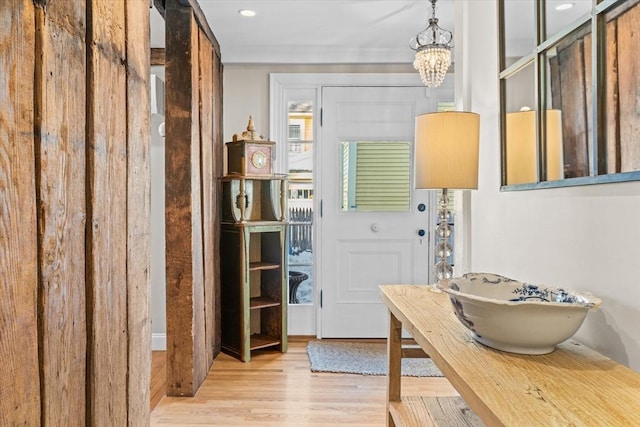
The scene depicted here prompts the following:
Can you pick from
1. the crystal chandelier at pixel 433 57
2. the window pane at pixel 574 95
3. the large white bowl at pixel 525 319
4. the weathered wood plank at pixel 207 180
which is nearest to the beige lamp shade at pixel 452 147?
the window pane at pixel 574 95

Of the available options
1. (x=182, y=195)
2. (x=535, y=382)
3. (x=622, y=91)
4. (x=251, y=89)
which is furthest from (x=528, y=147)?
(x=251, y=89)

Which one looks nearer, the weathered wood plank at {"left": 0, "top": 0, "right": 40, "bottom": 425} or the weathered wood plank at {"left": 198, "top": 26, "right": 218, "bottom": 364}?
the weathered wood plank at {"left": 0, "top": 0, "right": 40, "bottom": 425}

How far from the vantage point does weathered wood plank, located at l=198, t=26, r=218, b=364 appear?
286cm

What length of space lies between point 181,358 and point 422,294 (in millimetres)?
1598

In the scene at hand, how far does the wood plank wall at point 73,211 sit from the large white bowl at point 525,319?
927 millimetres

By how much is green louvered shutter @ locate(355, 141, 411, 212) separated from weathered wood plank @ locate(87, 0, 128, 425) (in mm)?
2469

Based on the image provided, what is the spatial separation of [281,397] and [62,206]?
6.42ft

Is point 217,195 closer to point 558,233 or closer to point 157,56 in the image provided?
point 157,56

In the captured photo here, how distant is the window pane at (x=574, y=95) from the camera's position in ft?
3.71

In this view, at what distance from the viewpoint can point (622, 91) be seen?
3.26 ft

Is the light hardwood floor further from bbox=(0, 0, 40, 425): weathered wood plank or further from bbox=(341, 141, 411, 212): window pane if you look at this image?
bbox=(0, 0, 40, 425): weathered wood plank

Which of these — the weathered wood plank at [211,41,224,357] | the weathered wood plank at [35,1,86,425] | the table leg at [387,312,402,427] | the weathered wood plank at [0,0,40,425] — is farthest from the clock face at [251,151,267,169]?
the weathered wood plank at [0,0,40,425]

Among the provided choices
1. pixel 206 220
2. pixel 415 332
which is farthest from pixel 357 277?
pixel 415 332

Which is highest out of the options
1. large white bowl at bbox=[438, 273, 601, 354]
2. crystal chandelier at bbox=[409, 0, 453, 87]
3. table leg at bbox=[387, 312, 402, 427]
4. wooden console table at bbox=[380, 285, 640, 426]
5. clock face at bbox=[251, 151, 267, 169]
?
crystal chandelier at bbox=[409, 0, 453, 87]
